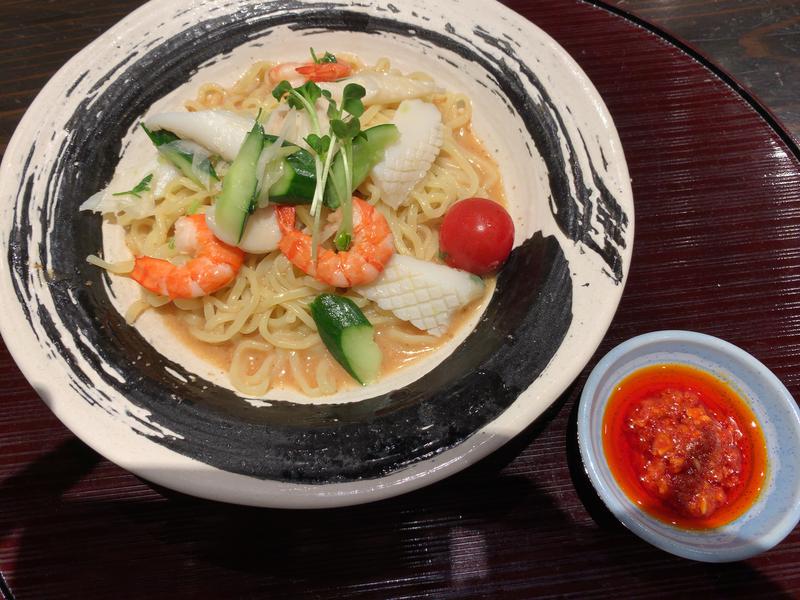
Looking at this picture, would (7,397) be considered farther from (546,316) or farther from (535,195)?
(535,195)

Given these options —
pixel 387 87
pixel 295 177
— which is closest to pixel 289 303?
pixel 295 177

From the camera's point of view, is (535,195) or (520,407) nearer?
(520,407)

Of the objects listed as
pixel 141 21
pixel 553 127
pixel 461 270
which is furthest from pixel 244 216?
pixel 553 127

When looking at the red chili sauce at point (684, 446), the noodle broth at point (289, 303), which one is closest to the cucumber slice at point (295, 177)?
the noodle broth at point (289, 303)

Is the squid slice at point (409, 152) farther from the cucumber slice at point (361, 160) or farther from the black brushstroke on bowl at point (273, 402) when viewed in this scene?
the black brushstroke on bowl at point (273, 402)

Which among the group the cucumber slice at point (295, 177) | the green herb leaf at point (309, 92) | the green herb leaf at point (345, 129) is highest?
the green herb leaf at point (309, 92)

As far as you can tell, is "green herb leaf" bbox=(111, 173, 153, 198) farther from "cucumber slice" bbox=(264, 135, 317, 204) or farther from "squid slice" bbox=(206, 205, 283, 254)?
"cucumber slice" bbox=(264, 135, 317, 204)
